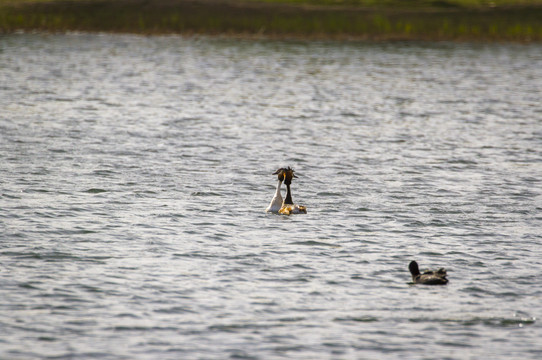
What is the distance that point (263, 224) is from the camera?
20891 millimetres

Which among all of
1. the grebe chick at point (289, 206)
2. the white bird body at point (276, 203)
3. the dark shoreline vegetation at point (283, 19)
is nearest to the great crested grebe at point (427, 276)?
the grebe chick at point (289, 206)

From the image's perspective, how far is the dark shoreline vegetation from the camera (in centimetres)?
6362

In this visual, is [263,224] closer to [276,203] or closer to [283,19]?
[276,203]

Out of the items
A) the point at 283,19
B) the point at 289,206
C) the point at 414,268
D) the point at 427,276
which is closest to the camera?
the point at 427,276

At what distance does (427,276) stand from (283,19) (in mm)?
49011

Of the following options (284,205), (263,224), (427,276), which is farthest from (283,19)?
(427,276)

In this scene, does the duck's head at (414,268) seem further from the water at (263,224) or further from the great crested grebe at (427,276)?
the water at (263,224)

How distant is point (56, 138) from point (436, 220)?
15.9 m

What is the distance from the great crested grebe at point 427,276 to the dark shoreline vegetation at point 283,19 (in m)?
47.9

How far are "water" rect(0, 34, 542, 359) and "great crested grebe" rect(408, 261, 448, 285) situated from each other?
0.16 metres

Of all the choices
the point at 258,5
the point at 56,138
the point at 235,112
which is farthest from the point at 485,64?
the point at 56,138

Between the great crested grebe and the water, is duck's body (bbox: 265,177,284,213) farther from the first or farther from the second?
the great crested grebe

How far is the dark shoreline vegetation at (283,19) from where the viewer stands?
63625 millimetres

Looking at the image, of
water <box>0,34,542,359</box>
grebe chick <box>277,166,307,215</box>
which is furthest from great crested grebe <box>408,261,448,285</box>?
grebe chick <box>277,166,307,215</box>
